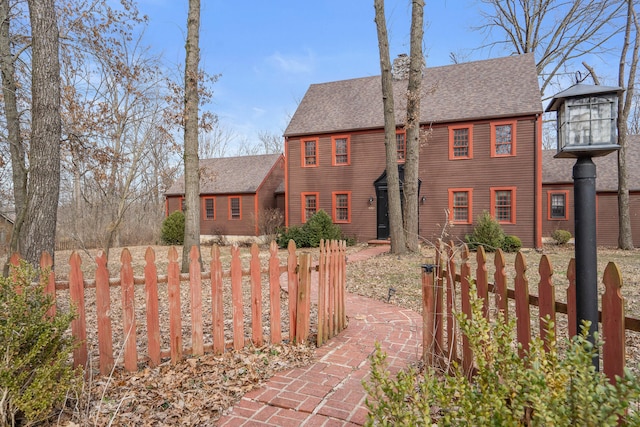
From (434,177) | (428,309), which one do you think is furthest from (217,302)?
(434,177)

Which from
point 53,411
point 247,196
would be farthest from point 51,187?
point 247,196

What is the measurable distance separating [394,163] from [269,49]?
9.54m

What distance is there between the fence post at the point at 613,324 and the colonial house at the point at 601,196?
19.7 meters

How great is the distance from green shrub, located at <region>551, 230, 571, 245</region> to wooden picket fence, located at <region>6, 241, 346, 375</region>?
17611mm

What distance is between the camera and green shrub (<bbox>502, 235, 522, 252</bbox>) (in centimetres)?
1500

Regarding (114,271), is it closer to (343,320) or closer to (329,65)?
(343,320)

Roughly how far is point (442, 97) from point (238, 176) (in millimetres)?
13635

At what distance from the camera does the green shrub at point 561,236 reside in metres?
18.0

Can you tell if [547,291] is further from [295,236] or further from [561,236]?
[561,236]

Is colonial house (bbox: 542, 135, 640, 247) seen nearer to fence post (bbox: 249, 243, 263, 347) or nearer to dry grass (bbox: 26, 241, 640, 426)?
dry grass (bbox: 26, 241, 640, 426)

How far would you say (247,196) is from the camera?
2305cm

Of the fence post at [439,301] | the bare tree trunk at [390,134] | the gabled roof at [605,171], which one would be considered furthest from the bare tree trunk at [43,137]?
the gabled roof at [605,171]

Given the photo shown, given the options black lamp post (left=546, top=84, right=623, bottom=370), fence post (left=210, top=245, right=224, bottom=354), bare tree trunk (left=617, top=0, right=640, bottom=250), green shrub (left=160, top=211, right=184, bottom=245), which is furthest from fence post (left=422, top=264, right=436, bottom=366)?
green shrub (left=160, top=211, right=184, bottom=245)

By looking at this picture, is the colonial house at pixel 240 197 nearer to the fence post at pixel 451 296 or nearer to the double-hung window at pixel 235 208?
the double-hung window at pixel 235 208
